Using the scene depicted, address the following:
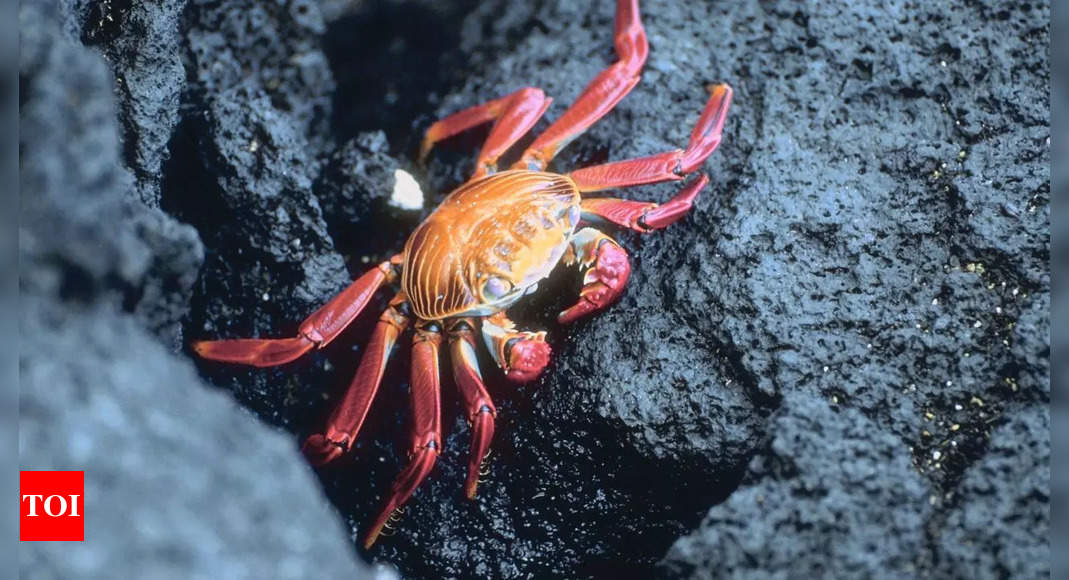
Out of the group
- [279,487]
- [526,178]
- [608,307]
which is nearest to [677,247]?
[608,307]

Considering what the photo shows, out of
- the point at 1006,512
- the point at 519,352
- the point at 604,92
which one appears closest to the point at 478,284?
the point at 519,352

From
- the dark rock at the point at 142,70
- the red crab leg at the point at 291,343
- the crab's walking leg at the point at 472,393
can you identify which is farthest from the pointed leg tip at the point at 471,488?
the dark rock at the point at 142,70

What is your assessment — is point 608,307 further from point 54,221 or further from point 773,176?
point 54,221

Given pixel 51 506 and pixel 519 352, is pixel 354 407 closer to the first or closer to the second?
pixel 519 352

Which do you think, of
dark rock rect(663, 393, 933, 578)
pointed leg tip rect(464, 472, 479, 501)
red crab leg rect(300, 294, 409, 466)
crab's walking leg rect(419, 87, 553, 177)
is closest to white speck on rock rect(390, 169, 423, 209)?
crab's walking leg rect(419, 87, 553, 177)

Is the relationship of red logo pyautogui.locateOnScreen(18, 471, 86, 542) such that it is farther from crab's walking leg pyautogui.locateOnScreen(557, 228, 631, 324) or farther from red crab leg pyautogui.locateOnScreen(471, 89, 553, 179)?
red crab leg pyautogui.locateOnScreen(471, 89, 553, 179)

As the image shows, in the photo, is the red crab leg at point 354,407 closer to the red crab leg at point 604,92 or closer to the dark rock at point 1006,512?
the red crab leg at point 604,92
